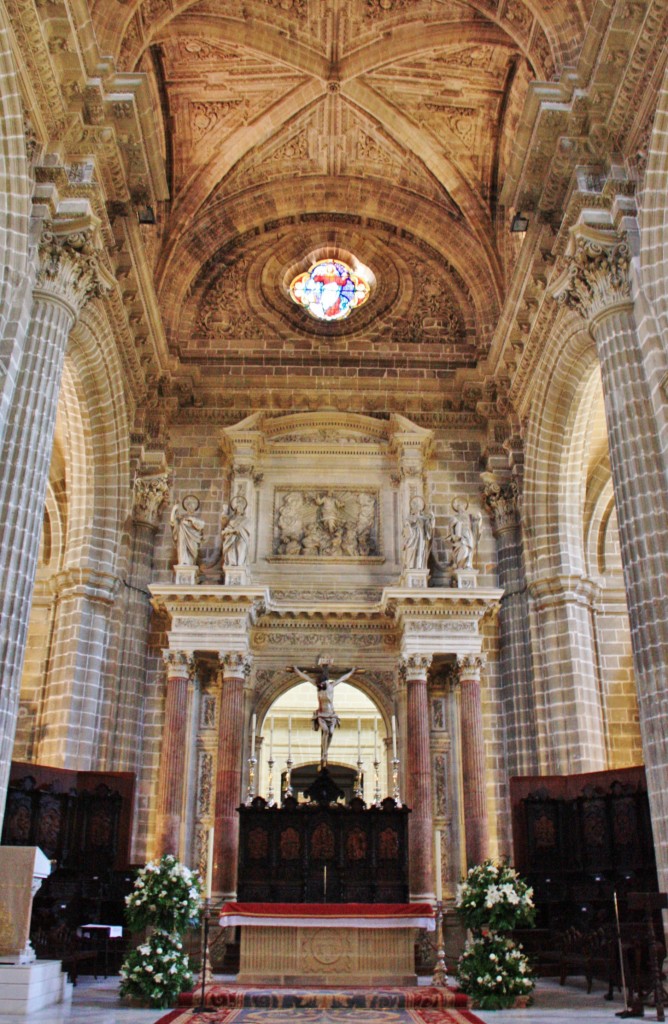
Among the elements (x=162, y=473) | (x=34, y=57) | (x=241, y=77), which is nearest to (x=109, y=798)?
(x=162, y=473)

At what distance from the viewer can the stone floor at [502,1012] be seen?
825 cm

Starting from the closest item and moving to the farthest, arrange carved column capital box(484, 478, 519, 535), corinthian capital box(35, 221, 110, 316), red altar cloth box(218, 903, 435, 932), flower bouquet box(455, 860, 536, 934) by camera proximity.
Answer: flower bouquet box(455, 860, 536, 934)
red altar cloth box(218, 903, 435, 932)
corinthian capital box(35, 221, 110, 316)
carved column capital box(484, 478, 519, 535)

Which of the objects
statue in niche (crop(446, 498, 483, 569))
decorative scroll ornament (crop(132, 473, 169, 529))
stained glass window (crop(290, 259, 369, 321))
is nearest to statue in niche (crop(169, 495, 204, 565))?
decorative scroll ornament (crop(132, 473, 169, 529))

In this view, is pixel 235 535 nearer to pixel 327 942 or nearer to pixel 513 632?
pixel 513 632

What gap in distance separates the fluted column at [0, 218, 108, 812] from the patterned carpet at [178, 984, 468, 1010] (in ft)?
10.1

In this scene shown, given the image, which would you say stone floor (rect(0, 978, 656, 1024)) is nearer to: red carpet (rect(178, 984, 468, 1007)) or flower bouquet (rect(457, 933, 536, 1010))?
flower bouquet (rect(457, 933, 536, 1010))

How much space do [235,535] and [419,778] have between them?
5466 millimetres

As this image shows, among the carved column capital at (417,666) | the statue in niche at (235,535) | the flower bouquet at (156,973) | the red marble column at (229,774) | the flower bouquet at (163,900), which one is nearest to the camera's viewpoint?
the flower bouquet at (156,973)

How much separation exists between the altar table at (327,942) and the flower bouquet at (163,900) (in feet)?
2.23

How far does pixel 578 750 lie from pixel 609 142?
9.35 m

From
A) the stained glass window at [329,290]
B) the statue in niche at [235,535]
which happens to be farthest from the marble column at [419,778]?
the stained glass window at [329,290]

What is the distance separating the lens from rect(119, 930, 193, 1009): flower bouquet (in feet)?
31.6

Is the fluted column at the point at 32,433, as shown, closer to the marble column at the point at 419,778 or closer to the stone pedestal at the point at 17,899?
the stone pedestal at the point at 17,899

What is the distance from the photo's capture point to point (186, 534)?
17109 millimetres
